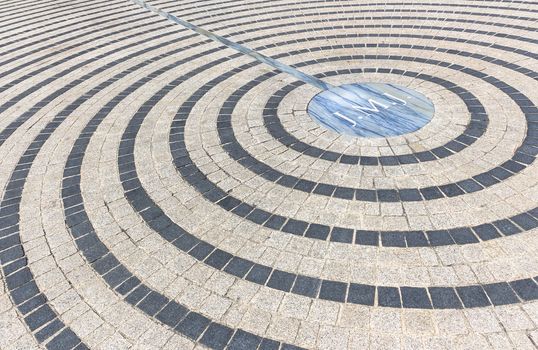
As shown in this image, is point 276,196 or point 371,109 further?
point 371,109

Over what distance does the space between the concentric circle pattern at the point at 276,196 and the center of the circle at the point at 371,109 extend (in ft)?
0.23

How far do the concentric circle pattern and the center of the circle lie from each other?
71 mm

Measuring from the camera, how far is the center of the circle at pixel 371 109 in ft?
32.2

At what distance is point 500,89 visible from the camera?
10.9 metres

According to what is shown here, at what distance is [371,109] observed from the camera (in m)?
10.6

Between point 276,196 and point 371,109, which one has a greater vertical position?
point 371,109

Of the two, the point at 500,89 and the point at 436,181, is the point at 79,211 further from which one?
the point at 500,89

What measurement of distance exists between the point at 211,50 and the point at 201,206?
9252 mm

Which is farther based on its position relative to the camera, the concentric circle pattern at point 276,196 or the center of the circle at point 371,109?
the center of the circle at point 371,109

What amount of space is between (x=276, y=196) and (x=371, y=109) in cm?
427

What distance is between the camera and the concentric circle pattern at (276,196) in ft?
18.5

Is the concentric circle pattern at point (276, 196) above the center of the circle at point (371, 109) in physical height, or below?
below

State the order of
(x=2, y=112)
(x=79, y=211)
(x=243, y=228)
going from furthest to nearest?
1. (x=2, y=112)
2. (x=79, y=211)
3. (x=243, y=228)

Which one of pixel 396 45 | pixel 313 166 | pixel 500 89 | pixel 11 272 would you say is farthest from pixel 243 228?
pixel 396 45
